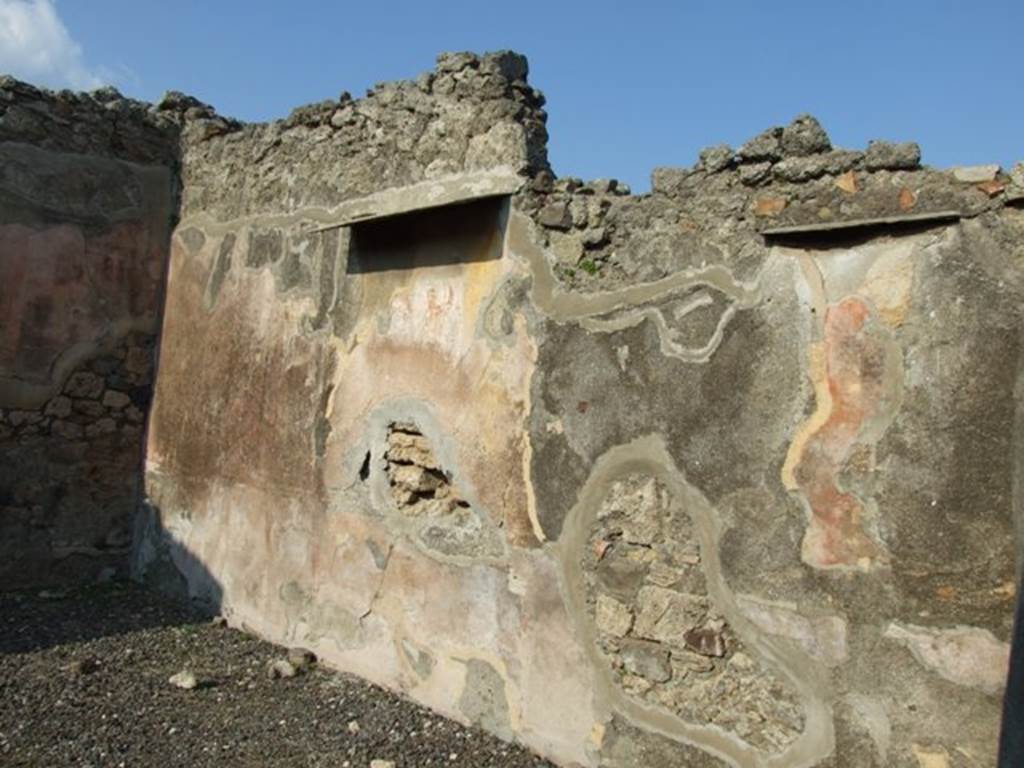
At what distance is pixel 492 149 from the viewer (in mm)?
3115

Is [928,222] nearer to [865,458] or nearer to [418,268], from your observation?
[865,458]

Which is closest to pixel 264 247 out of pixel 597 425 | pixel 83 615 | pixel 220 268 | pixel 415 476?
pixel 220 268

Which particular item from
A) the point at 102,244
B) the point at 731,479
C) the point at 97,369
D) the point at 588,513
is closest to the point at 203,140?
the point at 102,244

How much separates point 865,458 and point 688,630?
67 centimetres

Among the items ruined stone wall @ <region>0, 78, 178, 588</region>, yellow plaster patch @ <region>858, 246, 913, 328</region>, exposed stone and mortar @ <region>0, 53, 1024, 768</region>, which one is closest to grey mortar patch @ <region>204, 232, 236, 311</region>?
exposed stone and mortar @ <region>0, 53, 1024, 768</region>

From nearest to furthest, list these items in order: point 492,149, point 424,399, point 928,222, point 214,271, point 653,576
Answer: point 928,222 < point 653,576 < point 492,149 < point 424,399 < point 214,271

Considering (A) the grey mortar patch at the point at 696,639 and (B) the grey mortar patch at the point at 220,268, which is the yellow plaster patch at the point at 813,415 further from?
(B) the grey mortar patch at the point at 220,268

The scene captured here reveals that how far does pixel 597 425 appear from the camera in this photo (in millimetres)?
2775

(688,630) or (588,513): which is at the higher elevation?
(588,513)

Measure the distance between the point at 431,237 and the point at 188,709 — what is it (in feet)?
5.88

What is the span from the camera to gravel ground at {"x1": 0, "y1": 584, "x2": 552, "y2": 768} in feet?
9.23

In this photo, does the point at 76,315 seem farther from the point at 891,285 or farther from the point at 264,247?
the point at 891,285

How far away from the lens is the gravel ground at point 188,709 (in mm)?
2812

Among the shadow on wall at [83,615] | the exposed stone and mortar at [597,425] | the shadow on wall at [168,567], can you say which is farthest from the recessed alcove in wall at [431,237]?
the shadow on wall at [83,615]
